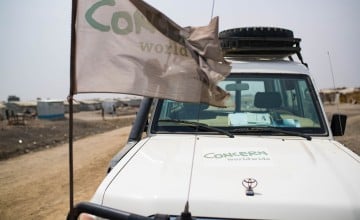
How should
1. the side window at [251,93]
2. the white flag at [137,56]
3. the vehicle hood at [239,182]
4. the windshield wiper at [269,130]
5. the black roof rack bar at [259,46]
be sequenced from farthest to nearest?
1. the black roof rack bar at [259,46]
2. the side window at [251,93]
3. the windshield wiper at [269,130]
4. the white flag at [137,56]
5. the vehicle hood at [239,182]

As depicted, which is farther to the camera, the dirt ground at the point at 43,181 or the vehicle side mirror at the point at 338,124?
the dirt ground at the point at 43,181

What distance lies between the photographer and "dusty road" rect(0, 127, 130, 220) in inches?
269

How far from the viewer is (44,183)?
9328mm

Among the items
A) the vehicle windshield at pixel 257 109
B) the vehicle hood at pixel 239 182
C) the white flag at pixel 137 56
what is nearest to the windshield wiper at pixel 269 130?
the vehicle windshield at pixel 257 109

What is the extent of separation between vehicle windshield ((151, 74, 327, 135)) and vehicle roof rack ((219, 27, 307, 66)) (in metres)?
0.68

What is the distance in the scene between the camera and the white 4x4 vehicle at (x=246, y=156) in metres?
2.13

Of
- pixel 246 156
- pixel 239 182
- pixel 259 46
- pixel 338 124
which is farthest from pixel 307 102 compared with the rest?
pixel 239 182

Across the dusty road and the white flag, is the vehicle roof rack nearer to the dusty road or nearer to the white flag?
the white flag

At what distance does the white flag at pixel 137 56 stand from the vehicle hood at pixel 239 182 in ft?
1.67

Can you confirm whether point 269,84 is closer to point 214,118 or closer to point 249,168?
point 214,118

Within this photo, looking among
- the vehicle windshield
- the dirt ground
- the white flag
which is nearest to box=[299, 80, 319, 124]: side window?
the vehicle windshield

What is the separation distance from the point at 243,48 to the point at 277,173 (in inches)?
97.9

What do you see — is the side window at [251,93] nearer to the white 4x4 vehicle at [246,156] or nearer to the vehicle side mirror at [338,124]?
the white 4x4 vehicle at [246,156]

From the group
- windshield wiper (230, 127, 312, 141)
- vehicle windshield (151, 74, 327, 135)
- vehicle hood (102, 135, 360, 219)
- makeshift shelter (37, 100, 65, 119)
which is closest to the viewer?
vehicle hood (102, 135, 360, 219)
